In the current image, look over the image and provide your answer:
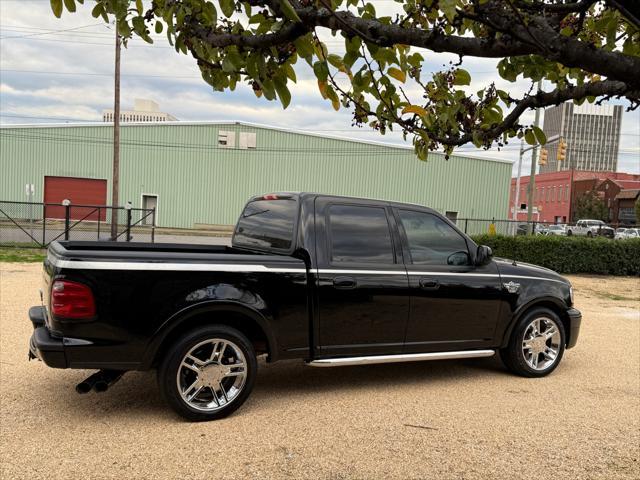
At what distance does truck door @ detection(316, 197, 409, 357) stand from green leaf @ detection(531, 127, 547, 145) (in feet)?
6.97

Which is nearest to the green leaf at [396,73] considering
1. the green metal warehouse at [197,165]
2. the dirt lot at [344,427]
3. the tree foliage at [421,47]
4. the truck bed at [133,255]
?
the tree foliage at [421,47]

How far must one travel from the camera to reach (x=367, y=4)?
2551 mm

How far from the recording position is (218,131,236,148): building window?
38.3 metres

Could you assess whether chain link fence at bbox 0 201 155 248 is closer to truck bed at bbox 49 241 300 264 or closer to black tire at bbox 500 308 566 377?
truck bed at bbox 49 241 300 264

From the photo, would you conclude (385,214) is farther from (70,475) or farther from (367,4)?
(70,475)

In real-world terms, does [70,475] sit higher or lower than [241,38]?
lower

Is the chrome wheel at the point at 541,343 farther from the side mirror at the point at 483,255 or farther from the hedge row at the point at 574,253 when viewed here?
the hedge row at the point at 574,253

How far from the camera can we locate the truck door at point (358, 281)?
4797 millimetres

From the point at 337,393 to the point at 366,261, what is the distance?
3.99ft

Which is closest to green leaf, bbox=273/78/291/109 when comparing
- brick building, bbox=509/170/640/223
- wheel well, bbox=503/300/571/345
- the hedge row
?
wheel well, bbox=503/300/571/345

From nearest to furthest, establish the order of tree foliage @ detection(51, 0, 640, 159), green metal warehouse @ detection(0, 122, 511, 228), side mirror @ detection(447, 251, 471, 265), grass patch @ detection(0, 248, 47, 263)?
tree foliage @ detection(51, 0, 640, 159), side mirror @ detection(447, 251, 471, 265), grass patch @ detection(0, 248, 47, 263), green metal warehouse @ detection(0, 122, 511, 228)

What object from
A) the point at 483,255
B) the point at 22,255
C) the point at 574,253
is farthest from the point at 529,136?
the point at 22,255

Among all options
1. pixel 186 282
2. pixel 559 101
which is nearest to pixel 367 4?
pixel 559 101

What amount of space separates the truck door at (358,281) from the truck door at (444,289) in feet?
0.44
